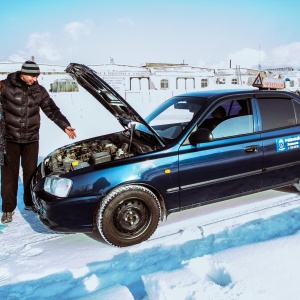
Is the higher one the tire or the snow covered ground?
the tire

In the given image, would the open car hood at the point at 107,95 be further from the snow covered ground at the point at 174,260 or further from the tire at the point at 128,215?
the snow covered ground at the point at 174,260

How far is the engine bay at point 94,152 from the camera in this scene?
3293 millimetres

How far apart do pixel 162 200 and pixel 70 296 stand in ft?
4.28

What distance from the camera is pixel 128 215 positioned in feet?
10.4

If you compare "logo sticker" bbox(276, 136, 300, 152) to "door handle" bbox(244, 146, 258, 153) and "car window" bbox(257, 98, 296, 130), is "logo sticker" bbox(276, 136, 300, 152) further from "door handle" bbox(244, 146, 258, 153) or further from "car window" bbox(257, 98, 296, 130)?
"door handle" bbox(244, 146, 258, 153)

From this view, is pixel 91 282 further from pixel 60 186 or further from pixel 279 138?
pixel 279 138

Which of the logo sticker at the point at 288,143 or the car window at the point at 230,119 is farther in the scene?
the logo sticker at the point at 288,143

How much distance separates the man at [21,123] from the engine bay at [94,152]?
0.92 ft

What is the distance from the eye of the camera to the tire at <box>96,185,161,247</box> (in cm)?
306

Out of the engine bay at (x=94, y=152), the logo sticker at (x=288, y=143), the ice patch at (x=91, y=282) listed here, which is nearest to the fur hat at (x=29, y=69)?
the engine bay at (x=94, y=152)

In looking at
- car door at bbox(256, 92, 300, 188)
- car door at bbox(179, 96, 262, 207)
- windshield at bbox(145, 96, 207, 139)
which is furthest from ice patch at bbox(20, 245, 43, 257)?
car door at bbox(256, 92, 300, 188)

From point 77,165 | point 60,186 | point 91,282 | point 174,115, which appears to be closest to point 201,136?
point 174,115

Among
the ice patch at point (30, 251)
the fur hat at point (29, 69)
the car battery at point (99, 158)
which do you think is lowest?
the ice patch at point (30, 251)

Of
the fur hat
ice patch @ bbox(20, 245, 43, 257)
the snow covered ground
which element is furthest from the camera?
the fur hat
